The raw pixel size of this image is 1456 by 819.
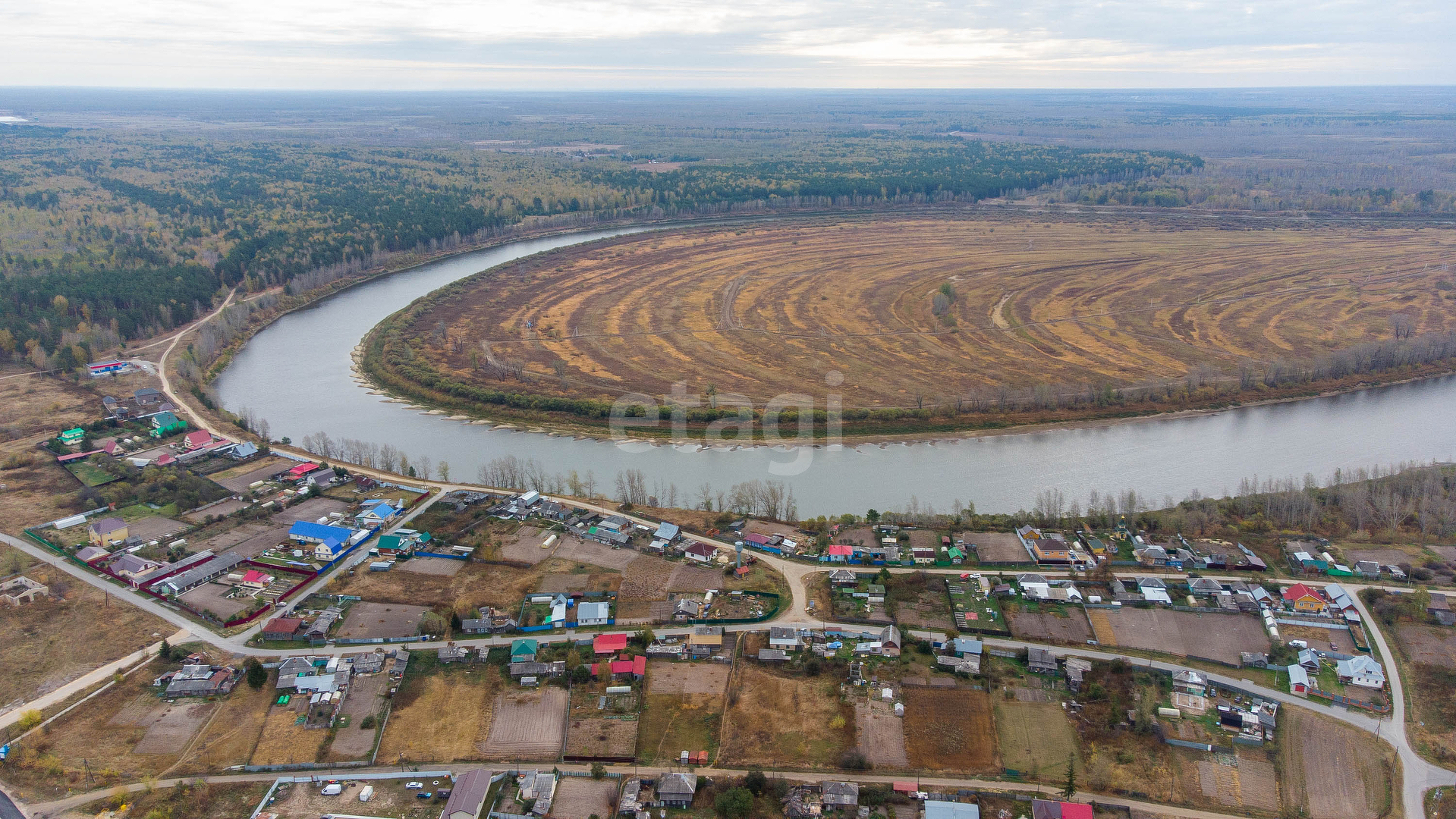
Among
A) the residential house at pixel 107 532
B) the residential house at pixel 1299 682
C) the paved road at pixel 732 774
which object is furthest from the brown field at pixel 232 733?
the residential house at pixel 1299 682

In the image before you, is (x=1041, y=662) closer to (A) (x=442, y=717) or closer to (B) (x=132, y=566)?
(A) (x=442, y=717)

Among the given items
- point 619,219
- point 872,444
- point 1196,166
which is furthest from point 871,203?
point 872,444

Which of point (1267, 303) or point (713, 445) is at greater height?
point (1267, 303)

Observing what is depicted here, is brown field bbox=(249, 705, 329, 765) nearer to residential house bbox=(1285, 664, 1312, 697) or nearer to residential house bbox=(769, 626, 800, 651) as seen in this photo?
residential house bbox=(769, 626, 800, 651)

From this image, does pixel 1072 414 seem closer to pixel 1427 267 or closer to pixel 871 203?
pixel 1427 267

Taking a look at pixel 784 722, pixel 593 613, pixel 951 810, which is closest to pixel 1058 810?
pixel 951 810

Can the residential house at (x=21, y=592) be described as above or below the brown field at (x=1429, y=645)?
above

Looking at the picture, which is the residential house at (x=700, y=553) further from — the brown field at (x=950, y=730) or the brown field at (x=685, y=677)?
the brown field at (x=950, y=730)
